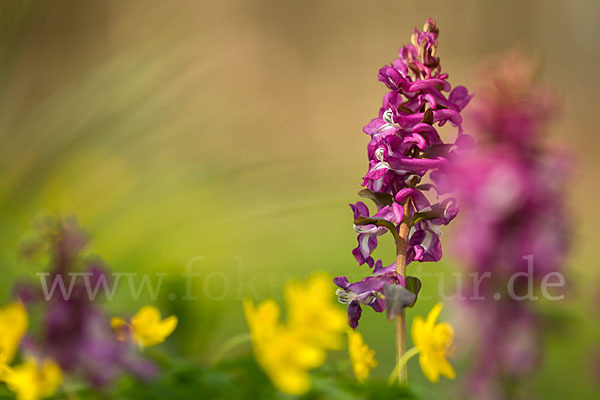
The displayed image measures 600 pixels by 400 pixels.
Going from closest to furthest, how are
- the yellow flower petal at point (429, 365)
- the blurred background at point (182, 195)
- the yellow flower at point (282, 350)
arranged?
1. the yellow flower at point (282, 350)
2. the yellow flower petal at point (429, 365)
3. the blurred background at point (182, 195)

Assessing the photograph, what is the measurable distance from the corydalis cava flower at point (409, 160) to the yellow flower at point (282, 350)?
205 millimetres

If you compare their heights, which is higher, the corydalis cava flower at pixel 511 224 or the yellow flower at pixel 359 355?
the corydalis cava flower at pixel 511 224

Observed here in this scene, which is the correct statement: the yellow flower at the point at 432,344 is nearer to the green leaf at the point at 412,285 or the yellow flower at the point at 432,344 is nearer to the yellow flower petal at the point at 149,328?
the green leaf at the point at 412,285

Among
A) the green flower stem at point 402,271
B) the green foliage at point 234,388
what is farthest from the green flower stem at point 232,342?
the green flower stem at point 402,271

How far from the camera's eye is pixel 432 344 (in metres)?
0.56

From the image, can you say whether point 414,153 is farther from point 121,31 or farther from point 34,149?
point 121,31

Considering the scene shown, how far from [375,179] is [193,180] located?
936 mm

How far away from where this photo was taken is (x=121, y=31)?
4.04 meters

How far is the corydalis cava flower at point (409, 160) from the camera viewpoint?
638 mm

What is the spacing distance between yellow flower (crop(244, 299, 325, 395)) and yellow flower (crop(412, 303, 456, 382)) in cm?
13

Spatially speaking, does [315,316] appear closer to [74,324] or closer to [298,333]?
[298,333]

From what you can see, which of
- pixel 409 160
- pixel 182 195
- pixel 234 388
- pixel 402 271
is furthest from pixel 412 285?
pixel 182 195

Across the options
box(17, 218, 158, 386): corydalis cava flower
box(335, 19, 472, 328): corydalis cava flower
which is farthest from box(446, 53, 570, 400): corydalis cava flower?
box(17, 218, 158, 386): corydalis cava flower

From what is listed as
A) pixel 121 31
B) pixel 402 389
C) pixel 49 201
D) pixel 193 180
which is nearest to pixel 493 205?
pixel 402 389
